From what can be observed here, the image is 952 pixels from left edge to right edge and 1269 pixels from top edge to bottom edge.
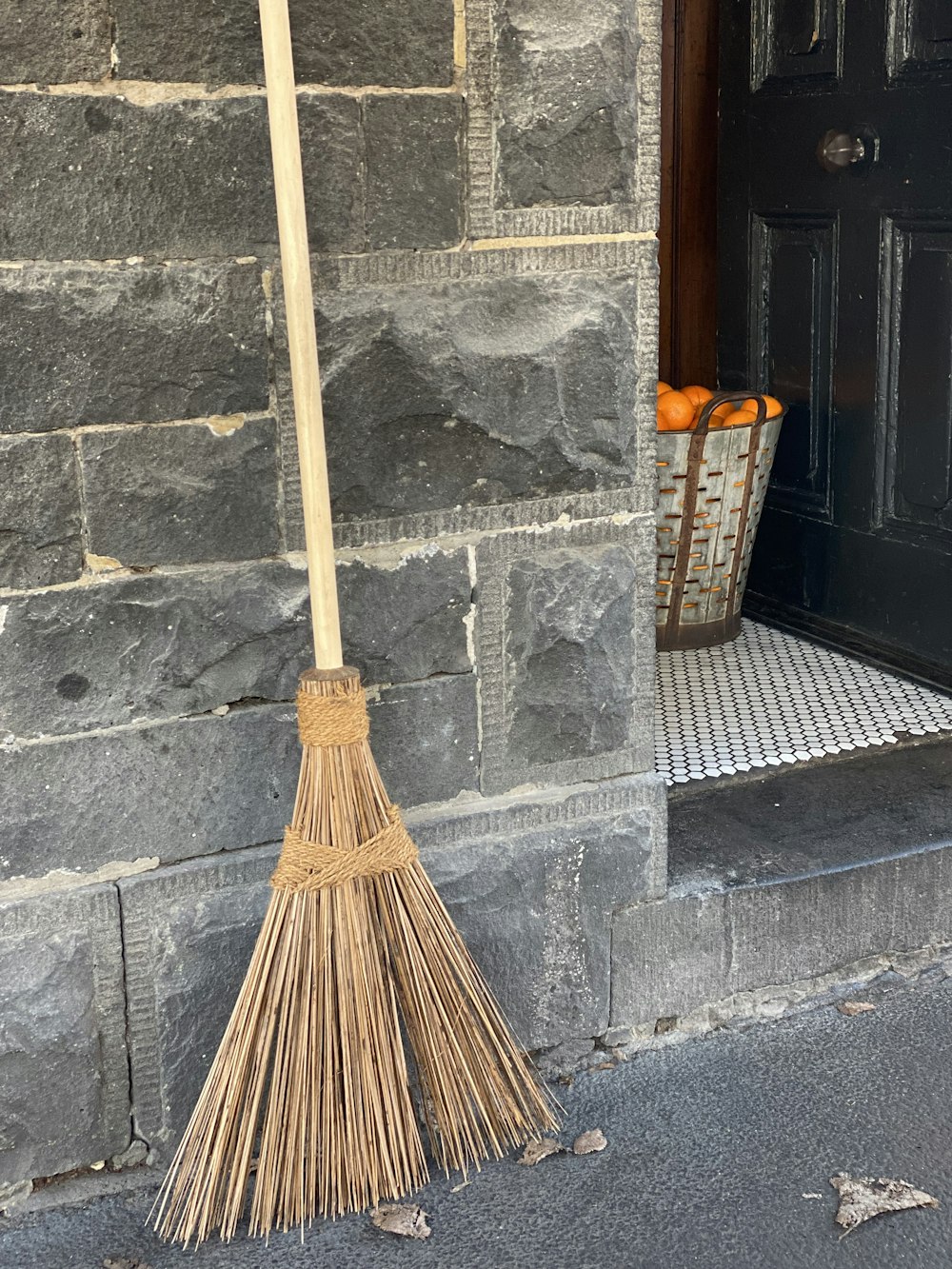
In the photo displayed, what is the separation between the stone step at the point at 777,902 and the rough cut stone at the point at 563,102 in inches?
45.5

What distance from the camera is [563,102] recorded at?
2031mm

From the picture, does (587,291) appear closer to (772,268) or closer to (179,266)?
(179,266)

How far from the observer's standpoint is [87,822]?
2.01 metres

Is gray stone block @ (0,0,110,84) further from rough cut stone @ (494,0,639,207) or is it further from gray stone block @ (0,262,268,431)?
rough cut stone @ (494,0,639,207)

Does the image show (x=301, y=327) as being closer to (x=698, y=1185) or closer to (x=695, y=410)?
(x=698, y=1185)

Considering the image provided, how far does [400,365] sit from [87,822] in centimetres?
77

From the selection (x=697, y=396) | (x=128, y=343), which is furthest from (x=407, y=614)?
(x=697, y=396)

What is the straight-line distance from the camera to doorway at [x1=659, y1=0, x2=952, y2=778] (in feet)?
10.6

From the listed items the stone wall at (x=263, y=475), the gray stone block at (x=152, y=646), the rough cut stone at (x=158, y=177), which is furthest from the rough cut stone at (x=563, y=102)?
the gray stone block at (x=152, y=646)

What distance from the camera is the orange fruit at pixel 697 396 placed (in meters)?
3.54

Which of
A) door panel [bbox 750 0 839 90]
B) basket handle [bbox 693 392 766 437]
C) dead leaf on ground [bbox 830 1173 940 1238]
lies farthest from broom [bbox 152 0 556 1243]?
door panel [bbox 750 0 839 90]

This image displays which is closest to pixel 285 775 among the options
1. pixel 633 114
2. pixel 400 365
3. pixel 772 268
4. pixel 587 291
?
pixel 400 365

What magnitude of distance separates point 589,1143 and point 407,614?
0.85 m

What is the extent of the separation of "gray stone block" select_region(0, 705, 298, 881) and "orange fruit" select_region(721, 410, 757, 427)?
1738mm
